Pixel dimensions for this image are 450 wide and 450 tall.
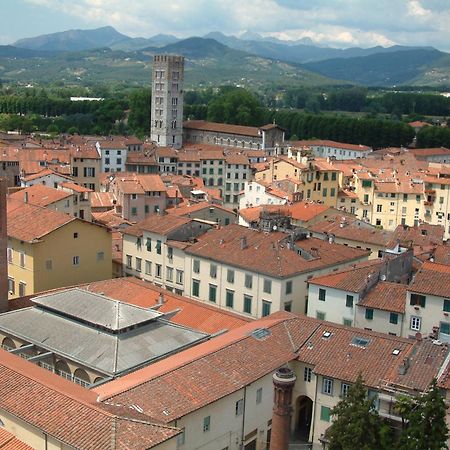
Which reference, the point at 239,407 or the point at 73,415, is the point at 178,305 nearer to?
the point at 239,407

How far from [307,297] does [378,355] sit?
13380mm

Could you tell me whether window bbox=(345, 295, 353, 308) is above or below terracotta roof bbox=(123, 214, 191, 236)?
below

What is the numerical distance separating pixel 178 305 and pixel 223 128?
108m

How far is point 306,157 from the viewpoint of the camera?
90.8 m

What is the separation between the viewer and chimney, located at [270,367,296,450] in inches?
1032

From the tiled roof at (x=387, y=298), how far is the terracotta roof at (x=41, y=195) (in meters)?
30.0

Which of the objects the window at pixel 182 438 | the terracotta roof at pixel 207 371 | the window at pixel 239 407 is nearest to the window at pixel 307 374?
the terracotta roof at pixel 207 371

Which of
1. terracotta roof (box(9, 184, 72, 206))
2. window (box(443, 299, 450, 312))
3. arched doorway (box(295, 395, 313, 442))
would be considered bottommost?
arched doorway (box(295, 395, 313, 442))

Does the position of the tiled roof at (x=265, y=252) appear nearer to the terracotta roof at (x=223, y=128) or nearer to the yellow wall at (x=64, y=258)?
the yellow wall at (x=64, y=258)

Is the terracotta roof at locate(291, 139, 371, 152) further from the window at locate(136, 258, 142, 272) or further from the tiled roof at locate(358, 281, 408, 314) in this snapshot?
the tiled roof at locate(358, 281, 408, 314)

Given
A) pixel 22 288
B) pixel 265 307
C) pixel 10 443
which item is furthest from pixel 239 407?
pixel 22 288

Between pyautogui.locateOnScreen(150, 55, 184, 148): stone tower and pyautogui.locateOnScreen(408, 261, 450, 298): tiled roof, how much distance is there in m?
110

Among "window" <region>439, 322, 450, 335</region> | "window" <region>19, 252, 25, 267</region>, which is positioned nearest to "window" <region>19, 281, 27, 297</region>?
"window" <region>19, 252, 25, 267</region>

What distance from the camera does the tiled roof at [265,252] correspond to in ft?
152
